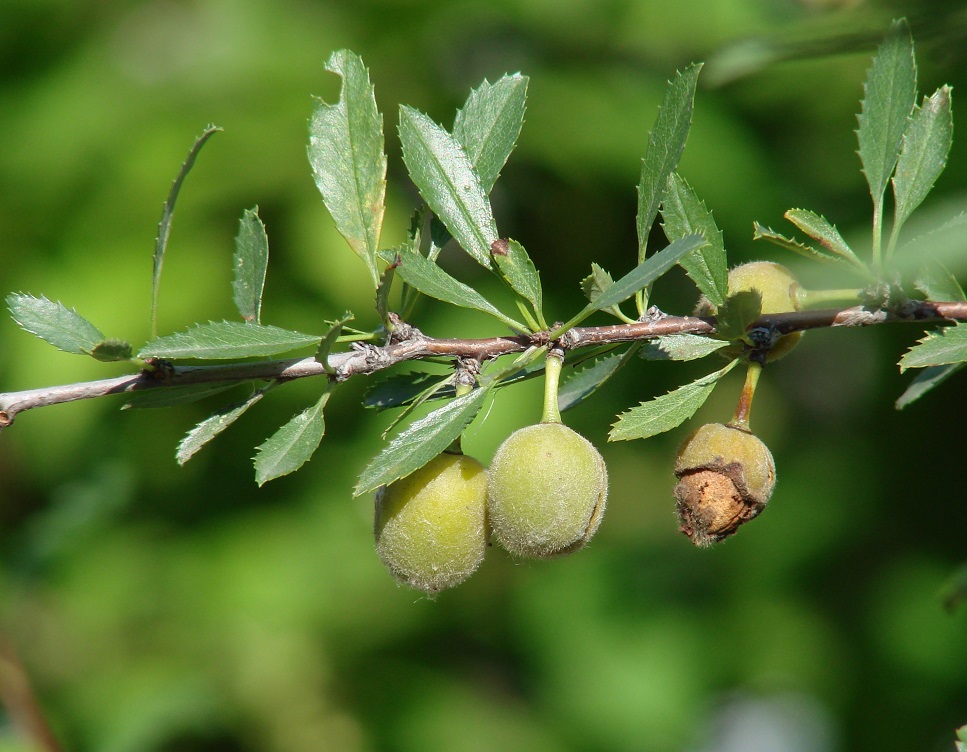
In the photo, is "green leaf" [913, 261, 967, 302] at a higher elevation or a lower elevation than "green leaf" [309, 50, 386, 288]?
lower

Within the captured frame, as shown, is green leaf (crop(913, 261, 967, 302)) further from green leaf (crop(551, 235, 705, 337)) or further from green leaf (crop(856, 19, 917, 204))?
green leaf (crop(551, 235, 705, 337))

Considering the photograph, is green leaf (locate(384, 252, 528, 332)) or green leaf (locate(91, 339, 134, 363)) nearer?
green leaf (locate(91, 339, 134, 363))

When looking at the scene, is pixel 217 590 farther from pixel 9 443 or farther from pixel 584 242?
pixel 584 242

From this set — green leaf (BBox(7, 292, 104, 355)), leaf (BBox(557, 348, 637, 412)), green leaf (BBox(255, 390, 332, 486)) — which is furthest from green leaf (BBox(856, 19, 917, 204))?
green leaf (BBox(7, 292, 104, 355))

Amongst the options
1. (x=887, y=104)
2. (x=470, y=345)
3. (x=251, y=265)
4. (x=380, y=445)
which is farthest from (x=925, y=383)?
(x=380, y=445)

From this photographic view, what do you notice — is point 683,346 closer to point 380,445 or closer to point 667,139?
point 667,139

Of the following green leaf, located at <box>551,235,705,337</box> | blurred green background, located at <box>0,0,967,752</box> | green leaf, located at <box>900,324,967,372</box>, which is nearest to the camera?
green leaf, located at <box>551,235,705,337</box>

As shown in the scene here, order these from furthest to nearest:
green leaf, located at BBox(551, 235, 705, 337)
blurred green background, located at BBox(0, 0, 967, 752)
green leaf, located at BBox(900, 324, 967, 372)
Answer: blurred green background, located at BBox(0, 0, 967, 752) → green leaf, located at BBox(900, 324, 967, 372) → green leaf, located at BBox(551, 235, 705, 337)
